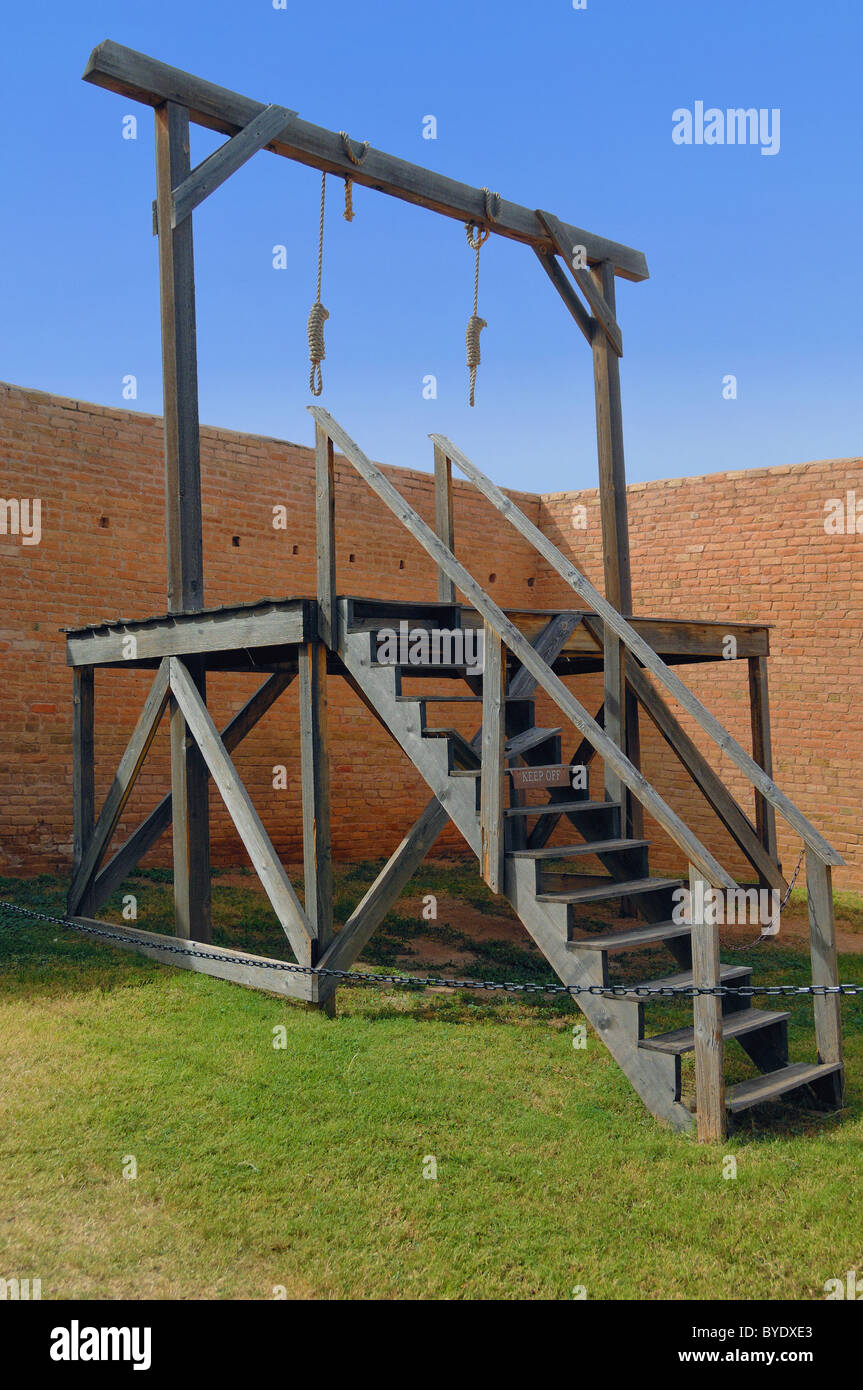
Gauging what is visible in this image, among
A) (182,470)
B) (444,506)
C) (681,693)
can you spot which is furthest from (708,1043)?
(182,470)

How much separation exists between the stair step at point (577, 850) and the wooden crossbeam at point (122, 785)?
2.67 metres

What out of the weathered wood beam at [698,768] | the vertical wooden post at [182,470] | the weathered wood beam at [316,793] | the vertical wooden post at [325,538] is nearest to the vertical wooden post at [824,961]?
the weathered wood beam at [316,793]

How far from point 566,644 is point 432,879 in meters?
3.54

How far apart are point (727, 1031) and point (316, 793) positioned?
7.67 ft

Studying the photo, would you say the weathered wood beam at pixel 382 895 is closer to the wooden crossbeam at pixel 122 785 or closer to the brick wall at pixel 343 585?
the wooden crossbeam at pixel 122 785

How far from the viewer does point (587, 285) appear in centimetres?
746

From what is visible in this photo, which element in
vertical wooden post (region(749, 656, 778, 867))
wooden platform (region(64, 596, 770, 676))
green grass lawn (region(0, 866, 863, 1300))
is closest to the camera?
green grass lawn (region(0, 866, 863, 1300))

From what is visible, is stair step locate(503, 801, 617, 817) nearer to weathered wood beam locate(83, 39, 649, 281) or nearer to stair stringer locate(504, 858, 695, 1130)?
stair stringer locate(504, 858, 695, 1130)

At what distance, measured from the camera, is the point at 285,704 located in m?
10.3

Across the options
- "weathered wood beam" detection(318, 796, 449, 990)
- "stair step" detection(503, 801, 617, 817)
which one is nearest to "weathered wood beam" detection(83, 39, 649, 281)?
"weathered wood beam" detection(318, 796, 449, 990)

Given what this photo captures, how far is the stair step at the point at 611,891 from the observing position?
438 centimetres

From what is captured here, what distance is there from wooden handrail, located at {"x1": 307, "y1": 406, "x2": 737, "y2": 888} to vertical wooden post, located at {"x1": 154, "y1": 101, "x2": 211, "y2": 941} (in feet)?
2.89

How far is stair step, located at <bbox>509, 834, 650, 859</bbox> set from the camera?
14.9 ft

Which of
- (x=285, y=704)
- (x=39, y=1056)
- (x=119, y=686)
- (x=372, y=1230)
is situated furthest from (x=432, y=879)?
(x=372, y=1230)
